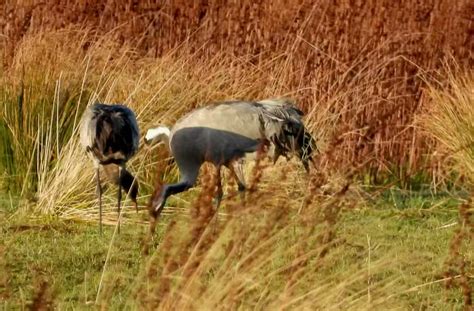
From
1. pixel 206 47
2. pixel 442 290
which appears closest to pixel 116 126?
pixel 442 290

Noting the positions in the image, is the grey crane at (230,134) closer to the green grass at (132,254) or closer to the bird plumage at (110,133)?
the bird plumage at (110,133)

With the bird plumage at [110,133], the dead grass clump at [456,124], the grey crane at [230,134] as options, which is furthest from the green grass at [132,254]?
the grey crane at [230,134]

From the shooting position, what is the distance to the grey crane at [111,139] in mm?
8914

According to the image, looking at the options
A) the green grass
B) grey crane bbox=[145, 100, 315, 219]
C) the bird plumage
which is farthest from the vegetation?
the bird plumage

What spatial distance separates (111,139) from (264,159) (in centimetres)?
190

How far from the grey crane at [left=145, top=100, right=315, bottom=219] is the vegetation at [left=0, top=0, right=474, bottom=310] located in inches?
10.9

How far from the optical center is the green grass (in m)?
6.39

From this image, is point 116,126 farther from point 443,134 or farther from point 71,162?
point 443,134

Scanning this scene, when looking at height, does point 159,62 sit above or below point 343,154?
above

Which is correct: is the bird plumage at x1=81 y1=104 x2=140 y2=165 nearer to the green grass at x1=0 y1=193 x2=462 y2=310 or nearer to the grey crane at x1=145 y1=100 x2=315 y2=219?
the grey crane at x1=145 y1=100 x2=315 y2=219

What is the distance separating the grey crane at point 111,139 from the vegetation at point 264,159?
33 cm

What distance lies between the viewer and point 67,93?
33.5 feet

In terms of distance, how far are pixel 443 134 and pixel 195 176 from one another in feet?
8.11

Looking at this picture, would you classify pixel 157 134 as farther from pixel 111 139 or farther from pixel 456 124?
pixel 456 124
